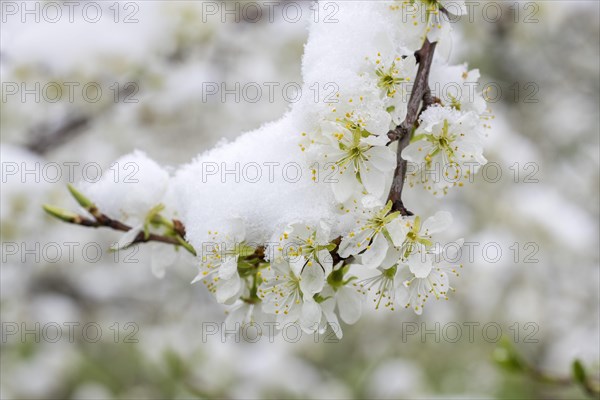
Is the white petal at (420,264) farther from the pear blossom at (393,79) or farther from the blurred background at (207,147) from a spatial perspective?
Result: the blurred background at (207,147)

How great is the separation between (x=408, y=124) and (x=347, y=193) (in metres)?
0.14

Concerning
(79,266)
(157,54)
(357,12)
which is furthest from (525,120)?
(357,12)

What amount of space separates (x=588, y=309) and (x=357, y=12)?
132 inches

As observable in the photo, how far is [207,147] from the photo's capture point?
3.98 metres

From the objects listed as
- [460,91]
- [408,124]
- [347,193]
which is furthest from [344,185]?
[460,91]

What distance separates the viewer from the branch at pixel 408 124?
0.91m

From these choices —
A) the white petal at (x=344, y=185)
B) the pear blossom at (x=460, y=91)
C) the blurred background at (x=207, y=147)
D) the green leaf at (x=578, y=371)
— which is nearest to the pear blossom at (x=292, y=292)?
the white petal at (x=344, y=185)

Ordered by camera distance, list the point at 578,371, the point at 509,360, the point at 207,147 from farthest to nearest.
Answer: the point at 207,147, the point at 509,360, the point at 578,371

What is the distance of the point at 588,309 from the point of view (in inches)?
151

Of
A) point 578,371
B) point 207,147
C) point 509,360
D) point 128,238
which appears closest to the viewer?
point 128,238

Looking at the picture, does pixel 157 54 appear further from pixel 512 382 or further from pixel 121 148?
pixel 512 382

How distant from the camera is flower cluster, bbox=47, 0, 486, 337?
88 cm

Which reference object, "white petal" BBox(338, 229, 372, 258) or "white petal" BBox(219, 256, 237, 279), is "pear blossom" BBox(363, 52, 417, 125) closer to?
"white petal" BBox(338, 229, 372, 258)

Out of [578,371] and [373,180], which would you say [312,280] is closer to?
[373,180]
